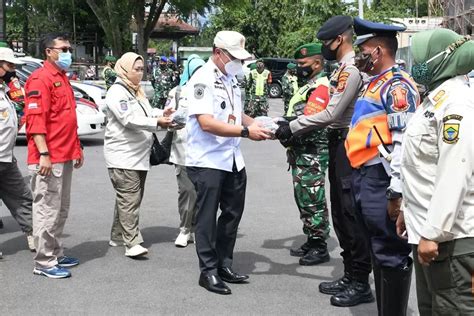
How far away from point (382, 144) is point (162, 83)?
13866 mm

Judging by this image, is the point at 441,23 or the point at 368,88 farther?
the point at 441,23

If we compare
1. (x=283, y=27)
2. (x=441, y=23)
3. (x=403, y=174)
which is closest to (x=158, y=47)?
(x=283, y=27)

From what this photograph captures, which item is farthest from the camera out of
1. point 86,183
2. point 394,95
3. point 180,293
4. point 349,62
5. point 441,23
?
point 441,23

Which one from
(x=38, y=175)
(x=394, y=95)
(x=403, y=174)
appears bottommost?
(x=38, y=175)

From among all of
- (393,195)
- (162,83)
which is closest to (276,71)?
(162,83)

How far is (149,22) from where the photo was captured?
94.3ft

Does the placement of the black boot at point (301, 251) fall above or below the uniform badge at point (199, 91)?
below

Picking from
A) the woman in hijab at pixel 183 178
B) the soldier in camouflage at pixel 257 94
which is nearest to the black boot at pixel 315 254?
the woman in hijab at pixel 183 178

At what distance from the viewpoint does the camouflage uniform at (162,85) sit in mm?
17031

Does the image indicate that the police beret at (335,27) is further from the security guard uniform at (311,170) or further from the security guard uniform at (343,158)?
the security guard uniform at (311,170)

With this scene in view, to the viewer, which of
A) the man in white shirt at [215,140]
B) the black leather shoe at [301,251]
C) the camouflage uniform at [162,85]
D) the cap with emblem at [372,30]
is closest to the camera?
the cap with emblem at [372,30]

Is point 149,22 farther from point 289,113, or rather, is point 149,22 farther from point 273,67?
point 289,113

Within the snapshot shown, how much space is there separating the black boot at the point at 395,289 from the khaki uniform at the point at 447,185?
843 millimetres

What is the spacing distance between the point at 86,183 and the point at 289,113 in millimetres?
4515
